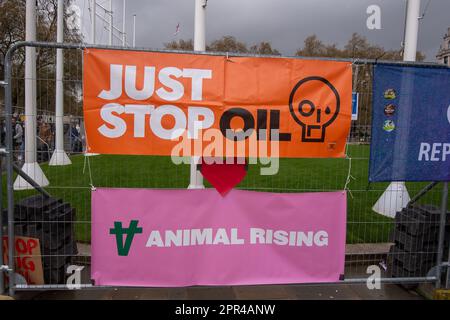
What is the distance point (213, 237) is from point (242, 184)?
5.02m

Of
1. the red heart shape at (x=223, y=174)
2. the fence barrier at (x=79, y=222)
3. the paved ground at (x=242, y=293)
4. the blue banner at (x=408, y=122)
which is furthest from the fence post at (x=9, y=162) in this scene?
the blue banner at (x=408, y=122)

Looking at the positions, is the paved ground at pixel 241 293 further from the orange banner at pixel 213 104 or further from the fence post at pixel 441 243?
the orange banner at pixel 213 104

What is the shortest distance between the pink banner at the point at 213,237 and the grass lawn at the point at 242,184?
1.86 feet

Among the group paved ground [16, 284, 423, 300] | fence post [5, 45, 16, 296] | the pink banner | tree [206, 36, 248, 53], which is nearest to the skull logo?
the pink banner

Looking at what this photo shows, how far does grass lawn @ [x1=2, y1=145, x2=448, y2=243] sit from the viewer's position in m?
5.35

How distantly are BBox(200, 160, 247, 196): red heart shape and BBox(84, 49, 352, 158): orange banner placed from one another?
0.64 feet

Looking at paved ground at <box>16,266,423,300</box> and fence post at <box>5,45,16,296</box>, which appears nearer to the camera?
fence post at <box>5,45,16,296</box>

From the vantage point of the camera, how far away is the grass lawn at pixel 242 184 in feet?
17.6

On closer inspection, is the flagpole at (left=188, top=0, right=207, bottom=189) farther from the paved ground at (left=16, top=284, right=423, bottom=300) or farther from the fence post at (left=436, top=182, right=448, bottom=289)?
the fence post at (left=436, top=182, right=448, bottom=289)

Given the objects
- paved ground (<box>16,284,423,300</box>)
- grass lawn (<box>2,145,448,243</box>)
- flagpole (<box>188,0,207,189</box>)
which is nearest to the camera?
paved ground (<box>16,284,423,300</box>)

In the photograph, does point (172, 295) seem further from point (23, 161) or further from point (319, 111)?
point (319, 111)

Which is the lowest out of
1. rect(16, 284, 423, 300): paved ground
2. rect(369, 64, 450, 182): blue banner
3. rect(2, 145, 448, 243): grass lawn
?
rect(16, 284, 423, 300): paved ground

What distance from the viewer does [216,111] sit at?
Result: 11.1 feet
